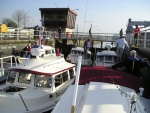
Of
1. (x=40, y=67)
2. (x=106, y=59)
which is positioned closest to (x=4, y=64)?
(x=40, y=67)

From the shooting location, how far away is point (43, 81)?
8172 mm

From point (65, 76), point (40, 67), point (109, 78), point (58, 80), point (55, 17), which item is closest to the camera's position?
point (109, 78)

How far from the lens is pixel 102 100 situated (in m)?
4.34

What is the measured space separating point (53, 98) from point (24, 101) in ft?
4.37

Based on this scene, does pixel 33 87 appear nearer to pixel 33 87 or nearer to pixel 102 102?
pixel 33 87

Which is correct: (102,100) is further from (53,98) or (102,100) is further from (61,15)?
(61,15)

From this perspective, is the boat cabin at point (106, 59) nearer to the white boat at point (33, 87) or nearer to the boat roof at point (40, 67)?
the boat roof at point (40, 67)

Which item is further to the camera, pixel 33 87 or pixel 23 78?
pixel 23 78

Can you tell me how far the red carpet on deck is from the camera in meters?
6.00

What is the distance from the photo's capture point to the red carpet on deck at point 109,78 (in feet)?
19.7

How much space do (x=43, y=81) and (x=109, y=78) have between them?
9.75 feet

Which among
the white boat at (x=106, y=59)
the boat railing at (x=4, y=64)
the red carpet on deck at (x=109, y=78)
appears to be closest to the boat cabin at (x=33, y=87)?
the boat railing at (x=4, y=64)

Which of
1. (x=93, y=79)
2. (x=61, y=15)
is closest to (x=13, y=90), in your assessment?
(x=93, y=79)

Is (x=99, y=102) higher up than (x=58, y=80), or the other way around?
(x=99, y=102)
